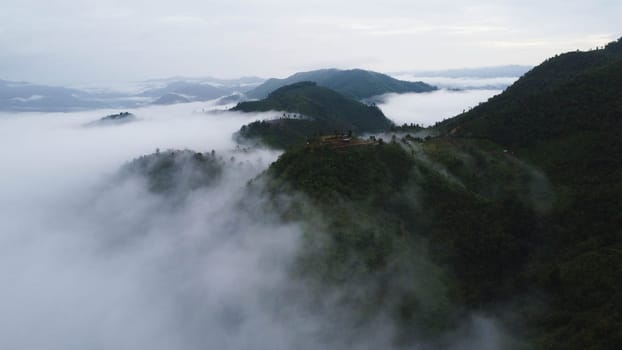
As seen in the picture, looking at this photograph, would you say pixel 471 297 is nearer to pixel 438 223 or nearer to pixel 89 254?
pixel 438 223

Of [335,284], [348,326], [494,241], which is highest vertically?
[494,241]

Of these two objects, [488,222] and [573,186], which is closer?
[488,222]

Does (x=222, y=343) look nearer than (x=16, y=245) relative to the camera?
Yes

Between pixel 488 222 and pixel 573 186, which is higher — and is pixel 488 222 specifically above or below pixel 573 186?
below

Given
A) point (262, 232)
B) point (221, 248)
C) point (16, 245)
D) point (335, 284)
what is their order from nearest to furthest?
point (335, 284), point (262, 232), point (221, 248), point (16, 245)

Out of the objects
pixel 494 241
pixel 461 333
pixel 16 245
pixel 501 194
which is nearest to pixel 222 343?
pixel 461 333

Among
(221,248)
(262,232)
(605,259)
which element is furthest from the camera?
(221,248)

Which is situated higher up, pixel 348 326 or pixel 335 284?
pixel 335 284

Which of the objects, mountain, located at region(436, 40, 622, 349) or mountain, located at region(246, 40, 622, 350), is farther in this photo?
mountain, located at region(246, 40, 622, 350)

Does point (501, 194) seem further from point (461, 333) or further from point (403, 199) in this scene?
point (461, 333)

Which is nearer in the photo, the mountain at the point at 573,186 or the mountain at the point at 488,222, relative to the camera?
the mountain at the point at 573,186
